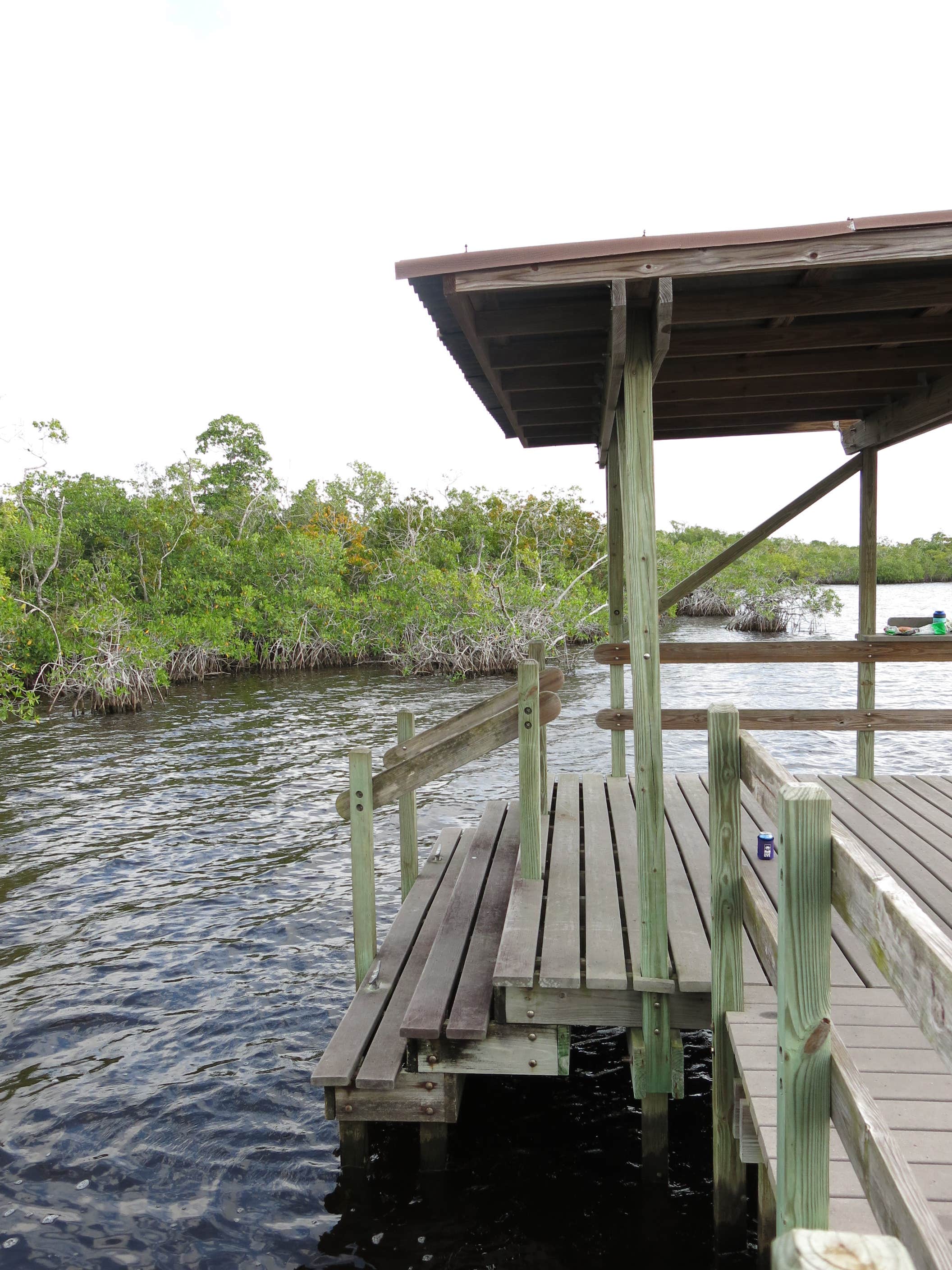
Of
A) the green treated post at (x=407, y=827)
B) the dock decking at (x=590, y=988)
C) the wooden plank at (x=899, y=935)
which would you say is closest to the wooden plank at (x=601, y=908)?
the dock decking at (x=590, y=988)

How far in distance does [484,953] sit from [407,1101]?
0.75m

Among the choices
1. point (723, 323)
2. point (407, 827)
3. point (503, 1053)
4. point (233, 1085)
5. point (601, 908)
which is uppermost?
point (723, 323)

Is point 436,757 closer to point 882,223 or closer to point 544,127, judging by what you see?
point 882,223

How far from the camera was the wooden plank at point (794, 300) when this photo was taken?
355 cm

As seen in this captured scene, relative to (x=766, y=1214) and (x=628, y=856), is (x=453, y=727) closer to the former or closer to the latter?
(x=628, y=856)

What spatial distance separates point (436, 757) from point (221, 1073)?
2.23 metres

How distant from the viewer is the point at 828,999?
1.52 metres

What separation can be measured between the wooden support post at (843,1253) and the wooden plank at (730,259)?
9.87ft

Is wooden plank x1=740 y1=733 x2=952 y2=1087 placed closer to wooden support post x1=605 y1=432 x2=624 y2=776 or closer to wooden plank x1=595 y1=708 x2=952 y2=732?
wooden plank x1=595 y1=708 x2=952 y2=732

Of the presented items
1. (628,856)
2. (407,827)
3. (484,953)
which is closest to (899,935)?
(484,953)

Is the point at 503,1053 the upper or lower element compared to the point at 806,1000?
lower

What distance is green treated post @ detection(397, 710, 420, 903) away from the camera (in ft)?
15.7

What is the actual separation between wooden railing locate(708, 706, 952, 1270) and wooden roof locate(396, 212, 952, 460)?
193 centimetres

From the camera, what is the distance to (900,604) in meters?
38.0
